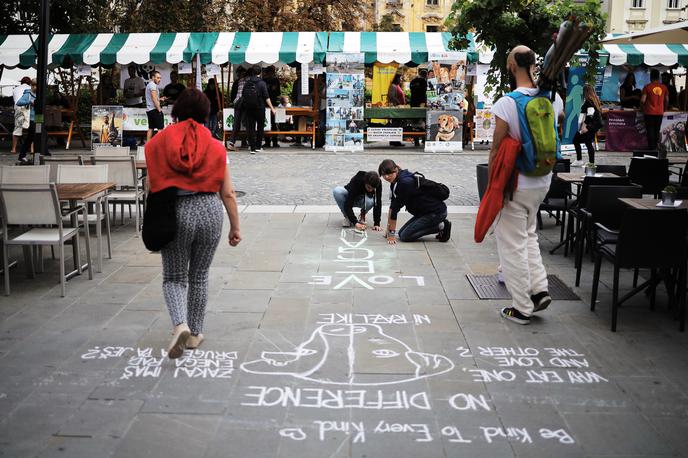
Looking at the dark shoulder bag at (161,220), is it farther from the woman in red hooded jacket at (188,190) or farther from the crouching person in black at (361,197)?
the crouching person in black at (361,197)

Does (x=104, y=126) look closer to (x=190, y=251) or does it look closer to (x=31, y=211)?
(x=31, y=211)

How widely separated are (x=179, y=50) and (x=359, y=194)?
11.2 meters

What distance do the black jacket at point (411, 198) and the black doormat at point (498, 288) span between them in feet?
4.93

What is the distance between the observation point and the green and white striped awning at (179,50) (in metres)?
18.7

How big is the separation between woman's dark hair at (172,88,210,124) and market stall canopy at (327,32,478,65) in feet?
46.2

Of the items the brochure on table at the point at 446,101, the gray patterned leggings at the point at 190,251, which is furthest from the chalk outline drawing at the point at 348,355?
the brochure on table at the point at 446,101

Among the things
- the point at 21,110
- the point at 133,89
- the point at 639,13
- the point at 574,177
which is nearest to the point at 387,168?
the point at 574,177

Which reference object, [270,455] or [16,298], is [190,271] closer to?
[270,455]

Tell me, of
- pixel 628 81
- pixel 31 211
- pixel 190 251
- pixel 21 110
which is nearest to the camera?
pixel 190 251

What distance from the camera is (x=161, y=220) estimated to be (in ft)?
15.5

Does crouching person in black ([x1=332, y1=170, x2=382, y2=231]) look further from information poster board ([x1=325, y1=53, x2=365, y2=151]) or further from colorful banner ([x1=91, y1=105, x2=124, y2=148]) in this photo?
colorful banner ([x1=91, y1=105, x2=124, y2=148])

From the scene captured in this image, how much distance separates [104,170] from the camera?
771 cm

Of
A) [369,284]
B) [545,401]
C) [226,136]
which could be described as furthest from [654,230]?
[226,136]

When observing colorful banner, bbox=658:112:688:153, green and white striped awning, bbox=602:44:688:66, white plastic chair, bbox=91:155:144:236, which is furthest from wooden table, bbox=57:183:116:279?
colorful banner, bbox=658:112:688:153
